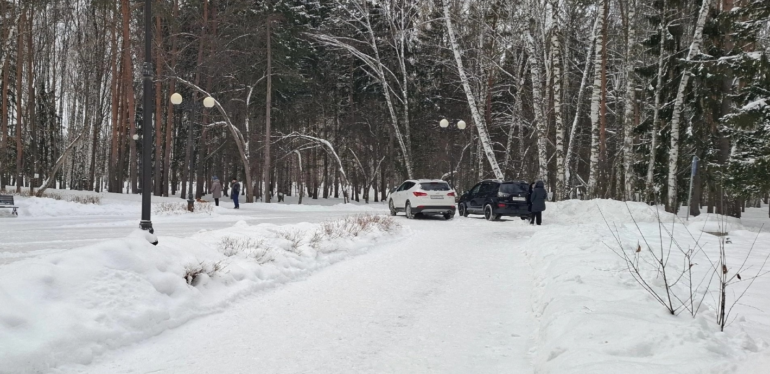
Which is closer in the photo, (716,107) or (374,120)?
(716,107)

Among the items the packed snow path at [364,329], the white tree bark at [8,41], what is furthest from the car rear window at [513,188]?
the white tree bark at [8,41]

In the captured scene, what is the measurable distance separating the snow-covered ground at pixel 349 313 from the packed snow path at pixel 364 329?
0.08 ft

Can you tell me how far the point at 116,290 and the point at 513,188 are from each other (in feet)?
54.1

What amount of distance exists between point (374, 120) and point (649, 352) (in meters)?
33.1

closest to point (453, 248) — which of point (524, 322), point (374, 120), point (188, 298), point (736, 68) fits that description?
point (524, 322)

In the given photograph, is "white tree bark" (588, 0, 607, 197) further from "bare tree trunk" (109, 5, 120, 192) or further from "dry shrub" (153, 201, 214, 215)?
"bare tree trunk" (109, 5, 120, 192)

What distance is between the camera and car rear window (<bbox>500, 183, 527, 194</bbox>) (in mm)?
19781

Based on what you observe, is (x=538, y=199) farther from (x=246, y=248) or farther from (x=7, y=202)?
(x=7, y=202)

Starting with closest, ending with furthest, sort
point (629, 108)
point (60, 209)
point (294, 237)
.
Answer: point (294, 237), point (60, 209), point (629, 108)

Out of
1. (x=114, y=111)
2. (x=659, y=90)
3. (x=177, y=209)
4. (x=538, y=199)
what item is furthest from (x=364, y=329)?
(x=114, y=111)

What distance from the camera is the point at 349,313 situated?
608 centimetres

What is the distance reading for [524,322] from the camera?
18.9ft

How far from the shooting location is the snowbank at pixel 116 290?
425 cm

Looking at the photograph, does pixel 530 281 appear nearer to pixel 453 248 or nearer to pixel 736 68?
pixel 453 248
